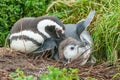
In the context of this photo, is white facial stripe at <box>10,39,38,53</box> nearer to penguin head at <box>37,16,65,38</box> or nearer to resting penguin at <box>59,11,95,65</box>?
penguin head at <box>37,16,65,38</box>

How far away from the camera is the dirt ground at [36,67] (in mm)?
4984

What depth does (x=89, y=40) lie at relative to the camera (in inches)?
222

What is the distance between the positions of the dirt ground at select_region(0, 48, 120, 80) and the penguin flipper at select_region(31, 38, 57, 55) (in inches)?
3.7

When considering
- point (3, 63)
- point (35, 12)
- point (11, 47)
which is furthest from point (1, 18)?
point (3, 63)

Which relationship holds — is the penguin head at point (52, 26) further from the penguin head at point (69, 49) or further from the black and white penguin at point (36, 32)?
the penguin head at point (69, 49)

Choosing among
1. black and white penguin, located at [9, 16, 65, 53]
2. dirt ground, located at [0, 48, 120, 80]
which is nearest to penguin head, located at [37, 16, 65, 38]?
black and white penguin, located at [9, 16, 65, 53]

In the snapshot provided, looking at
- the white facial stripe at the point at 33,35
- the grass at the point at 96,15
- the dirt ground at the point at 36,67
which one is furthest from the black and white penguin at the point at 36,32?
the grass at the point at 96,15

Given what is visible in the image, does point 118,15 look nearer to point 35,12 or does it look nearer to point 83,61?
point 83,61

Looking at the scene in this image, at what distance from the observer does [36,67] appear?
5156 mm

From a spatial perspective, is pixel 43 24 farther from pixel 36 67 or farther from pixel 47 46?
pixel 36 67

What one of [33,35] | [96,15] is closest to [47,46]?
[33,35]

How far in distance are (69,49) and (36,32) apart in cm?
45

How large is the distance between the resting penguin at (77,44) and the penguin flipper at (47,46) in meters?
0.11

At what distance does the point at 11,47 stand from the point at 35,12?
3.96 ft
